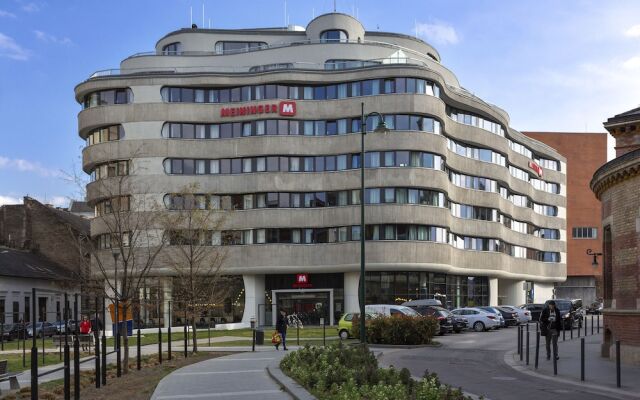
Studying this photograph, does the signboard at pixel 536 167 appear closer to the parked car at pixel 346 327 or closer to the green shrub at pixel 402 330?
the parked car at pixel 346 327

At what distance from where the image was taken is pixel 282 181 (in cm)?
5738

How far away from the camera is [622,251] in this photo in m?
22.0

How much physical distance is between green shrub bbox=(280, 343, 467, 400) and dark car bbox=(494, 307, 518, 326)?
32.4m

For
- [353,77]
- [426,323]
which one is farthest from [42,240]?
[426,323]

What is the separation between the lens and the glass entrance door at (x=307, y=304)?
5834cm

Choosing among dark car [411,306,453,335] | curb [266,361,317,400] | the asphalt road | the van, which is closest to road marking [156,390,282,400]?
curb [266,361,317,400]

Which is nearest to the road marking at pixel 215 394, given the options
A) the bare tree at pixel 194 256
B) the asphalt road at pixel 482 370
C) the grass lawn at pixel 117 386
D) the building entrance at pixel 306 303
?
the grass lawn at pixel 117 386

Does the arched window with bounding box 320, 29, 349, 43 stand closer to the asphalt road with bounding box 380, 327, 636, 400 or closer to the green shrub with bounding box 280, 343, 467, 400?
the asphalt road with bounding box 380, 327, 636, 400

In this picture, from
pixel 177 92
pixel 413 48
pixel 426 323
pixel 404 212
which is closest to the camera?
pixel 426 323

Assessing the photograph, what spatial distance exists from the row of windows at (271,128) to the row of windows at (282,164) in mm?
1891

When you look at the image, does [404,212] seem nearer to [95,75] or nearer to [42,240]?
[95,75]

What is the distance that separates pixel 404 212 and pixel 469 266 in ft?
37.1

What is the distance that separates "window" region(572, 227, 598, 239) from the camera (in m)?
95.9

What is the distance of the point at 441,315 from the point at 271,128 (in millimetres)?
23722
